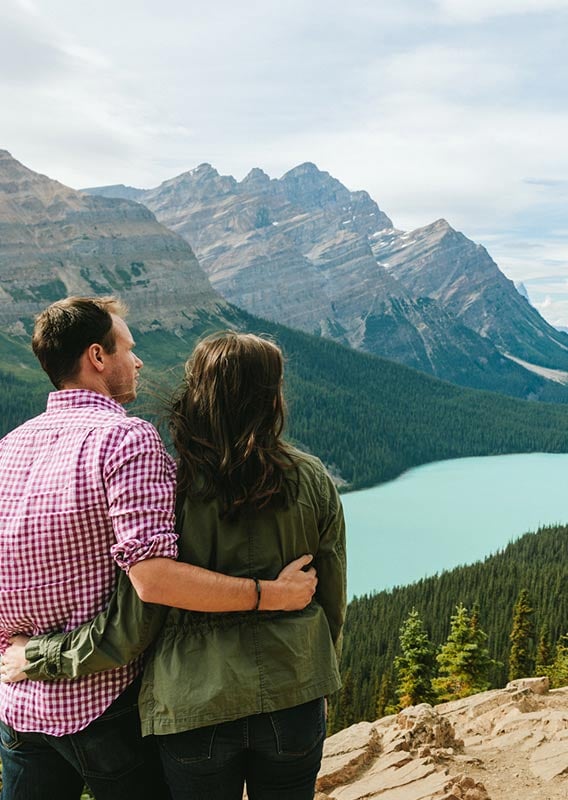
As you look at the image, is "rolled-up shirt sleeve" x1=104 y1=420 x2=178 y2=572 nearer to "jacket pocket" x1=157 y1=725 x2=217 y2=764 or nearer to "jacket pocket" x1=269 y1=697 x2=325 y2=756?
"jacket pocket" x1=157 y1=725 x2=217 y2=764

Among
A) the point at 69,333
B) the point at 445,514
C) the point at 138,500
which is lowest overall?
the point at 445,514

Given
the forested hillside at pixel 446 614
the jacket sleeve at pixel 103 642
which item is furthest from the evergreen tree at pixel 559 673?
the jacket sleeve at pixel 103 642

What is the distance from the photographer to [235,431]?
12.6 feet

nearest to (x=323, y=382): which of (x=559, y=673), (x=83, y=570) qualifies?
(x=559, y=673)

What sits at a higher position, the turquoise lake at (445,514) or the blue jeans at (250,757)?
the blue jeans at (250,757)

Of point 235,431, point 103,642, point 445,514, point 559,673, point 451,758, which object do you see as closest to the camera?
point 103,642

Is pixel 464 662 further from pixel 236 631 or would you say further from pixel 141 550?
pixel 141 550

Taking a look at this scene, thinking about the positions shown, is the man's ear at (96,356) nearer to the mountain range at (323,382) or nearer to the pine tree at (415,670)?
the pine tree at (415,670)

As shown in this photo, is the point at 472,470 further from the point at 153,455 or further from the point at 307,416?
the point at 153,455

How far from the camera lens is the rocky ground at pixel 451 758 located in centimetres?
773

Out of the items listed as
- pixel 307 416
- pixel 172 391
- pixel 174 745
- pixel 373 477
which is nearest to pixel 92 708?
pixel 174 745

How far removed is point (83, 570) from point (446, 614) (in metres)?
54.0

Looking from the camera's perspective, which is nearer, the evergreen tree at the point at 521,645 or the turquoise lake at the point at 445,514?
the evergreen tree at the point at 521,645

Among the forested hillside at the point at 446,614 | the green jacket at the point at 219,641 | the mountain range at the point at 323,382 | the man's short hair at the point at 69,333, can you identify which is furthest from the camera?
the mountain range at the point at 323,382
